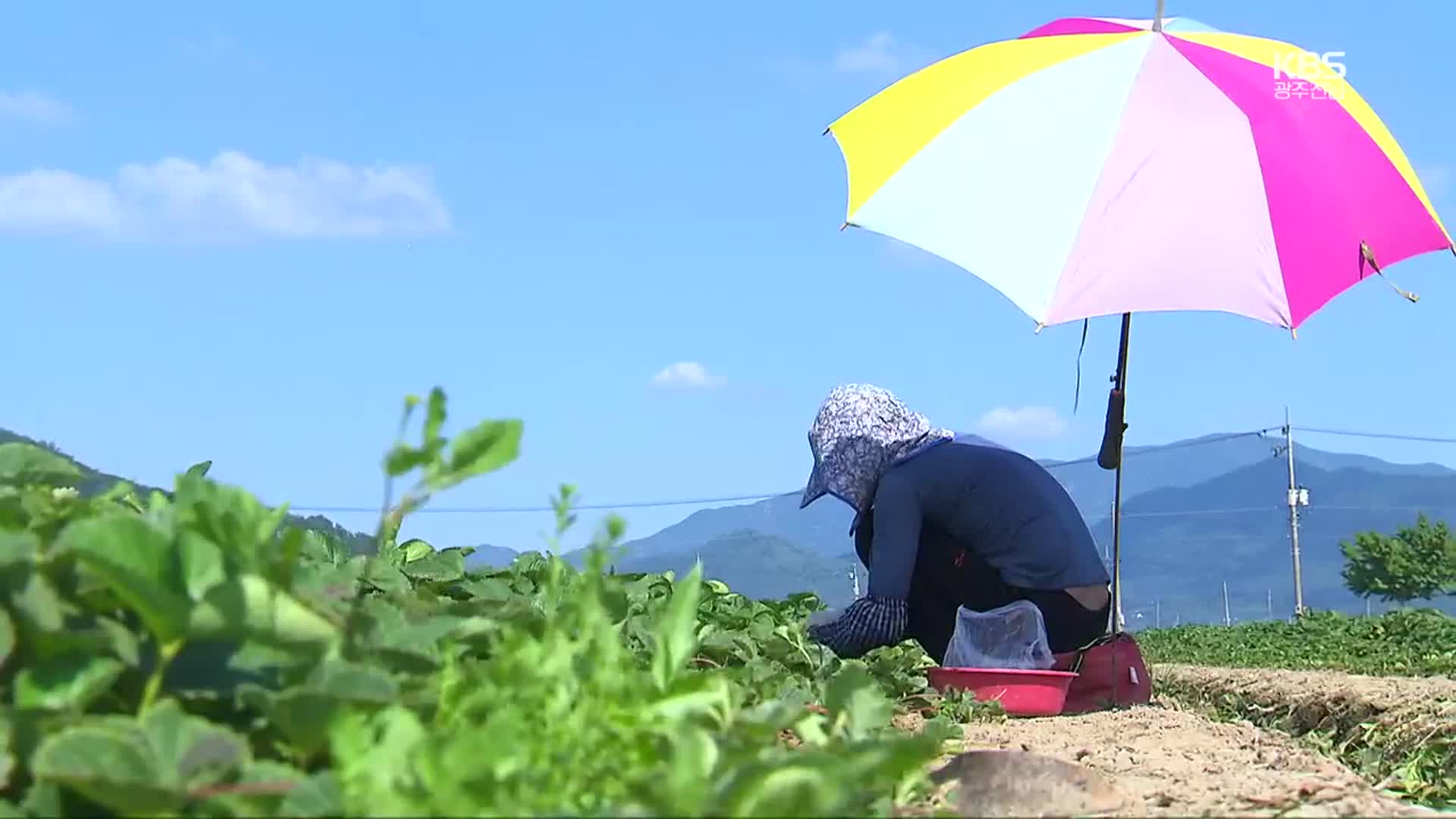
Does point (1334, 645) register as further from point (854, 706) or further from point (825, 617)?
point (854, 706)

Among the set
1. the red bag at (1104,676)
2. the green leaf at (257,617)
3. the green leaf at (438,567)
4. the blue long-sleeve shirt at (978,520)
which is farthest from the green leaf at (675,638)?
the red bag at (1104,676)

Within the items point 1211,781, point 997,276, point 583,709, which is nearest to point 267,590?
point 583,709

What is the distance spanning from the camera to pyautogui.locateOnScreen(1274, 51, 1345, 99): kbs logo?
6.27 meters

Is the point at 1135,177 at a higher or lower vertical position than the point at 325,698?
higher

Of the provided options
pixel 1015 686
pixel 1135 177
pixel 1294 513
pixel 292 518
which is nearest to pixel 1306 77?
pixel 1135 177

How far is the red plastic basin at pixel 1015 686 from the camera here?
17.3 ft

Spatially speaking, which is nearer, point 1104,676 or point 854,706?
point 854,706

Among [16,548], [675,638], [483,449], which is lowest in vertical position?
[675,638]

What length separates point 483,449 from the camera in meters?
1.93

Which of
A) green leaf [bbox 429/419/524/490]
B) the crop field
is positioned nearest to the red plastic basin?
the crop field

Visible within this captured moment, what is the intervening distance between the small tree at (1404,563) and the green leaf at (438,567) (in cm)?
5600

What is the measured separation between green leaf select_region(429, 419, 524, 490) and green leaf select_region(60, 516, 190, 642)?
0.33 m

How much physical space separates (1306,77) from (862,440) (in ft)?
7.84

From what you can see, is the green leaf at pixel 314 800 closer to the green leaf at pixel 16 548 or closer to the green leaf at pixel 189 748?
the green leaf at pixel 189 748
